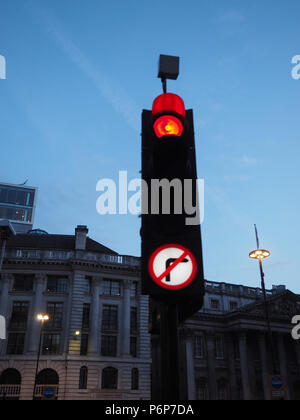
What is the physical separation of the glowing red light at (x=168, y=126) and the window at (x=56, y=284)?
Result: 44.4m

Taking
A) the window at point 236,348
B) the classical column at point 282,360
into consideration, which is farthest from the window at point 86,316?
the classical column at point 282,360

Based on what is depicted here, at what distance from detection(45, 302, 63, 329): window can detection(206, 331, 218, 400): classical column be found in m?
21.9

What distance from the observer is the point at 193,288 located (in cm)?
Answer: 265

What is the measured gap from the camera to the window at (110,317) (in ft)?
147

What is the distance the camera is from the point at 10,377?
39.7 m

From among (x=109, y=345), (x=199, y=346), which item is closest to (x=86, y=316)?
(x=109, y=345)

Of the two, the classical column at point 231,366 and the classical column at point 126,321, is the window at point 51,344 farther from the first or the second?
the classical column at point 231,366

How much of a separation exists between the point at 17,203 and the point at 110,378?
142 m

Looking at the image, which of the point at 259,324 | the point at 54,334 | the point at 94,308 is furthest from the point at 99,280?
the point at 259,324

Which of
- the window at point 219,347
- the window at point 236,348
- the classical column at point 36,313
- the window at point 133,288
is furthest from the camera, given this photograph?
the window at point 236,348

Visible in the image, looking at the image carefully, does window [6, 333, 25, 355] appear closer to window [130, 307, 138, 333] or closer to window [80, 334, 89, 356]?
window [80, 334, 89, 356]

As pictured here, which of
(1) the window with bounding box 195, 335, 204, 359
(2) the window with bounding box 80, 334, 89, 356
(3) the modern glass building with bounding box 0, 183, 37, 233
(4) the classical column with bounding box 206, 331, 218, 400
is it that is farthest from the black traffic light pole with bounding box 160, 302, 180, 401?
(3) the modern glass building with bounding box 0, 183, 37, 233

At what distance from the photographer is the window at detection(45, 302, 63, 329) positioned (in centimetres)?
4266
